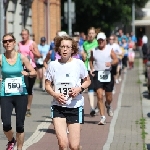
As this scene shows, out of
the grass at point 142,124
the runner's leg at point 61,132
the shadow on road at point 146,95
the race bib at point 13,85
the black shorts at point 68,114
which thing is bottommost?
the shadow on road at point 146,95

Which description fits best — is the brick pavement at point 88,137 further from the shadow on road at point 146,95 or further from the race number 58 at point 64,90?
the shadow on road at point 146,95

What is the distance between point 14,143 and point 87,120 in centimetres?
518

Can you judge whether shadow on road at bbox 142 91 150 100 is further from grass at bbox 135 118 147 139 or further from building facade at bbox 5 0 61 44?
grass at bbox 135 118 147 139

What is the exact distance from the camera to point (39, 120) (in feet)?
52.6

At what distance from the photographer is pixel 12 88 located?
1050 cm

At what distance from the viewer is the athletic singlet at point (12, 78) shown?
10.6 metres

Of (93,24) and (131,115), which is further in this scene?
(93,24)

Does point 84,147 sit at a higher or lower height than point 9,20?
lower

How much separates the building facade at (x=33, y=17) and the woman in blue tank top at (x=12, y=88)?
45.7 feet

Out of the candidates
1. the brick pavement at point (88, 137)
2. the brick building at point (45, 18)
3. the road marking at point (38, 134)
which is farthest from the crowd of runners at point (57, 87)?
the brick building at point (45, 18)

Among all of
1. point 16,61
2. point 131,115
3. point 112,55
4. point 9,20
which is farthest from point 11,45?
point 9,20

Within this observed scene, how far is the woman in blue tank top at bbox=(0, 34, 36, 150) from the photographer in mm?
10555

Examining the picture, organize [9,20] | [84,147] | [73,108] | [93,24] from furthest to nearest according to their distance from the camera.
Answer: [93,24] < [9,20] < [84,147] < [73,108]

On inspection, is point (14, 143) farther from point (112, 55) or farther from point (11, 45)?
point (112, 55)
